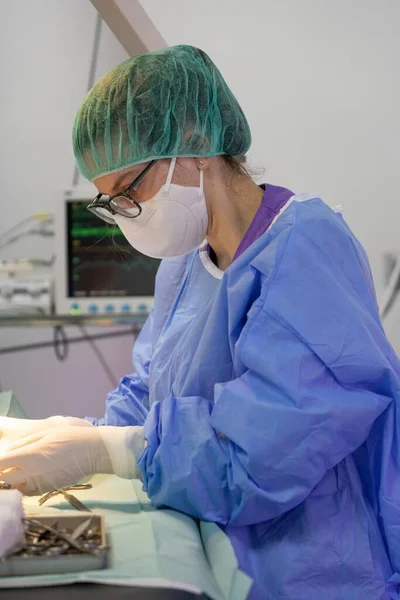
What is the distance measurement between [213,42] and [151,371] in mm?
2109

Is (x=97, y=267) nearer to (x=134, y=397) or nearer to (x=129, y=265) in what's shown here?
(x=129, y=265)

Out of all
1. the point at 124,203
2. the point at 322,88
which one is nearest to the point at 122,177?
the point at 124,203

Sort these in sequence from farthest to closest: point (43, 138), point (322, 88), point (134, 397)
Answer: point (43, 138)
point (322, 88)
point (134, 397)

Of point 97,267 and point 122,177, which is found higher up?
point 122,177

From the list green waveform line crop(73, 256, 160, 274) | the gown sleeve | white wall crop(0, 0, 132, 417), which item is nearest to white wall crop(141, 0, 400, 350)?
white wall crop(0, 0, 132, 417)

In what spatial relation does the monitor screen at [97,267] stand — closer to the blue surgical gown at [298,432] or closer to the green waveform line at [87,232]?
the green waveform line at [87,232]

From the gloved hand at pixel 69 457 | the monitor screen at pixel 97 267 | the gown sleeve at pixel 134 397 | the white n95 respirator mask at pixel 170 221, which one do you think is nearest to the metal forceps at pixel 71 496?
the gloved hand at pixel 69 457

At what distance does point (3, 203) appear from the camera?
10.7 feet

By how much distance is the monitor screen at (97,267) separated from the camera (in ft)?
9.27

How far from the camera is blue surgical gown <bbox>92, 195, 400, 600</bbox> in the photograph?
98 centimetres

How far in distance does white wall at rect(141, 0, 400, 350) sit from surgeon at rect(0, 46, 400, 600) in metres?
1.85

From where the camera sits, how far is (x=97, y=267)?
2.84 m

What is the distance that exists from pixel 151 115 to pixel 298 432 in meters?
0.62

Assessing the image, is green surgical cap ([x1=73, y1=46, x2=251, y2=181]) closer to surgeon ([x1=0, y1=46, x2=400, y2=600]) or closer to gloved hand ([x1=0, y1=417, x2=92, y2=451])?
surgeon ([x1=0, y1=46, x2=400, y2=600])
